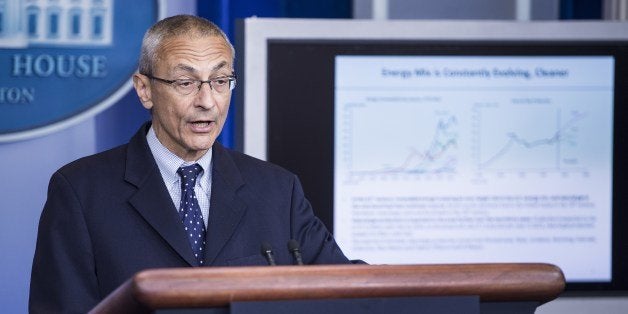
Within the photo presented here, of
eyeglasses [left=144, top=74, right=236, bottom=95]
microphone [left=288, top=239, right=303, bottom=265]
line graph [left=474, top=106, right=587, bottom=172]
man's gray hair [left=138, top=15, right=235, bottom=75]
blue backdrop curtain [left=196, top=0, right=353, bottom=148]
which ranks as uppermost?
blue backdrop curtain [left=196, top=0, right=353, bottom=148]

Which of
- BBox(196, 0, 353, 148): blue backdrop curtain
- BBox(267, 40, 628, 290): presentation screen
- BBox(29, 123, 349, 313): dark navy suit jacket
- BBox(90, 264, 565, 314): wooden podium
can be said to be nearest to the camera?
BBox(90, 264, 565, 314): wooden podium

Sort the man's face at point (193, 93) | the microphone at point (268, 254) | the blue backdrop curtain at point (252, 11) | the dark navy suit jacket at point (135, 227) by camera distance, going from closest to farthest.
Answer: the microphone at point (268, 254) < the dark navy suit jacket at point (135, 227) < the man's face at point (193, 93) < the blue backdrop curtain at point (252, 11)

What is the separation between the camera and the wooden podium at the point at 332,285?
3.83 feet

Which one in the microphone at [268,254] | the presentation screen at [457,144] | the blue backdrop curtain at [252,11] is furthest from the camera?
the blue backdrop curtain at [252,11]

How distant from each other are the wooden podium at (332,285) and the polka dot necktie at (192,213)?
800 mm

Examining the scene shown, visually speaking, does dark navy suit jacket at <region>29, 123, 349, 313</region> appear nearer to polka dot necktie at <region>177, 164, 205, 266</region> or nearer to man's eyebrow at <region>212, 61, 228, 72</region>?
polka dot necktie at <region>177, 164, 205, 266</region>

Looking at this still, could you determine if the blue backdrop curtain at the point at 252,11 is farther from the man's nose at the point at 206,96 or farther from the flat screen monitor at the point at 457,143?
the man's nose at the point at 206,96

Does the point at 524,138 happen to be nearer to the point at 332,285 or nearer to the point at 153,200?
the point at 153,200

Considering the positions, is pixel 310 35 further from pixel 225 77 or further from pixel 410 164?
pixel 225 77

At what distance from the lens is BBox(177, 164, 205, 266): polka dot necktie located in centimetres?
208

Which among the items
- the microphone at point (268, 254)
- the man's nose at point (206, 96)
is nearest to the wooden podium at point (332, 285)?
the microphone at point (268, 254)

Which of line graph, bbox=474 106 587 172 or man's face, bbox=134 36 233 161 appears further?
line graph, bbox=474 106 587 172

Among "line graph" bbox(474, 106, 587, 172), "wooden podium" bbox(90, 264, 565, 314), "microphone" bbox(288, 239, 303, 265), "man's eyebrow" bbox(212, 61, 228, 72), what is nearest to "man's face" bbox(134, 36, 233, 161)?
"man's eyebrow" bbox(212, 61, 228, 72)

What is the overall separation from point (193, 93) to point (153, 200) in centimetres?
22
